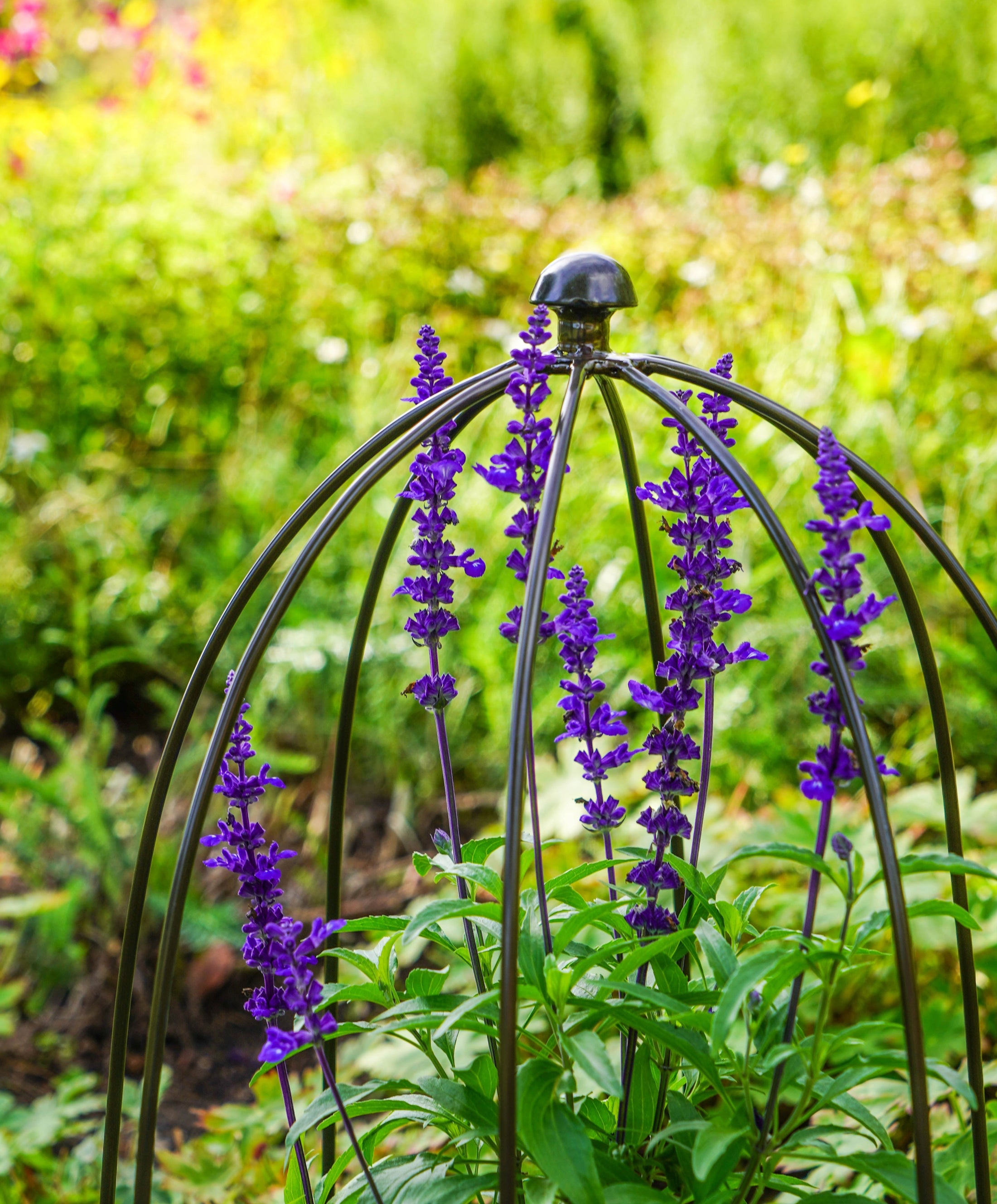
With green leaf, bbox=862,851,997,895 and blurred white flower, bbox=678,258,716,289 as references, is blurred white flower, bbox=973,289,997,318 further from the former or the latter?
green leaf, bbox=862,851,997,895

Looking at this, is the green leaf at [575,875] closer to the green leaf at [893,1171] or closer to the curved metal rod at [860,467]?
the green leaf at [893,1171]

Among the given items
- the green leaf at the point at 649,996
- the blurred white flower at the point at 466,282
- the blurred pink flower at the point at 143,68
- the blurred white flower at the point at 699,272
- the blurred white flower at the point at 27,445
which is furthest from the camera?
the blurred pink flower at the point at 143,68

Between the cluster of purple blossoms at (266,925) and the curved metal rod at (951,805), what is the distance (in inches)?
19.7

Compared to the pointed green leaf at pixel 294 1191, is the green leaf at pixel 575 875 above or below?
above

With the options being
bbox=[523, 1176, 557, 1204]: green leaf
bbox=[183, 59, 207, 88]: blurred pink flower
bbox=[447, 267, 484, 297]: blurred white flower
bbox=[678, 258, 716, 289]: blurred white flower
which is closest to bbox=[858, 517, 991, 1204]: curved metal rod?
bbox=[523, 1176, 557, 1204]: green leaf

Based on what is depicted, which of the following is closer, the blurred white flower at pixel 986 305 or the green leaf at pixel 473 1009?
the green leaf at pixel 473 1009

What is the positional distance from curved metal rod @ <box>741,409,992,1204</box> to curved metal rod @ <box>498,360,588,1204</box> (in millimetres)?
237

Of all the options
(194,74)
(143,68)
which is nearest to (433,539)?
(143,68)

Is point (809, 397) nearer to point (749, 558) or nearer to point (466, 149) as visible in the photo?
point (749, 558)

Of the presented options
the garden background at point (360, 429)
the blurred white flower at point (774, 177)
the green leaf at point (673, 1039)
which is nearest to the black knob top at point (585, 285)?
the green leaf at point (673, 1039)

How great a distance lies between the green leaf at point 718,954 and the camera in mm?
761

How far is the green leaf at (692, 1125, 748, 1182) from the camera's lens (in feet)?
2.11

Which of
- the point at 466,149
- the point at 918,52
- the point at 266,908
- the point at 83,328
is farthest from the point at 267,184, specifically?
the point at 266,908

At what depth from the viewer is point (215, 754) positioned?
28.0 inches
